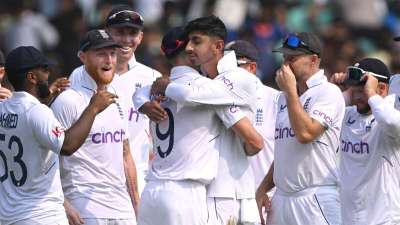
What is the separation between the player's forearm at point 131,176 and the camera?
1289cm

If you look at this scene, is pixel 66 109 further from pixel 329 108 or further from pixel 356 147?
pixel 356 147

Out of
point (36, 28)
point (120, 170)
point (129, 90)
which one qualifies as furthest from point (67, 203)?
point (36, 28)

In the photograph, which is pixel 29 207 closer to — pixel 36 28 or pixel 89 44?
pixel 89 44

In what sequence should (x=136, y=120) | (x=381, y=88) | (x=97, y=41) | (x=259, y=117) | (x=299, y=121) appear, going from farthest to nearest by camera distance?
(x=259, y=117)
(x=136, y=120)
(x=97, y=41)
(x=381, y=88)
(x=299, y=121)

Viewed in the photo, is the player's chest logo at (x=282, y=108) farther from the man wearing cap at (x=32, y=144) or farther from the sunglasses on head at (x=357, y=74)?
the man wearing cap at (x=32, y=144)

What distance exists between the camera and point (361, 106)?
12.4 metres

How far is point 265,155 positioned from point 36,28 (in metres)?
8.85

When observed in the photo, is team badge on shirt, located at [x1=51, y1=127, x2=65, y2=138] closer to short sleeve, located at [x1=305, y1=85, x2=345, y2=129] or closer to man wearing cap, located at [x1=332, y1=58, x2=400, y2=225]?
short sleeve, located at [x1=305, y1=85, x2=345, y2=129]

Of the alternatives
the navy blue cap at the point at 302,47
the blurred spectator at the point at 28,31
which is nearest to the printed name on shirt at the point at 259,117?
the navy blue cap at the point at 302,47

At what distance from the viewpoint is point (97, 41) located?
12.5 m

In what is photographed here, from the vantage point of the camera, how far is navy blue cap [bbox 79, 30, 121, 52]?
1244cm

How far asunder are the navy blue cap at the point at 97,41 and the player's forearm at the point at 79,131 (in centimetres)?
116

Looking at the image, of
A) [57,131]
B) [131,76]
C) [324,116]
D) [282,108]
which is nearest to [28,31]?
[131,76]

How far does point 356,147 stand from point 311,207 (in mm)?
645
